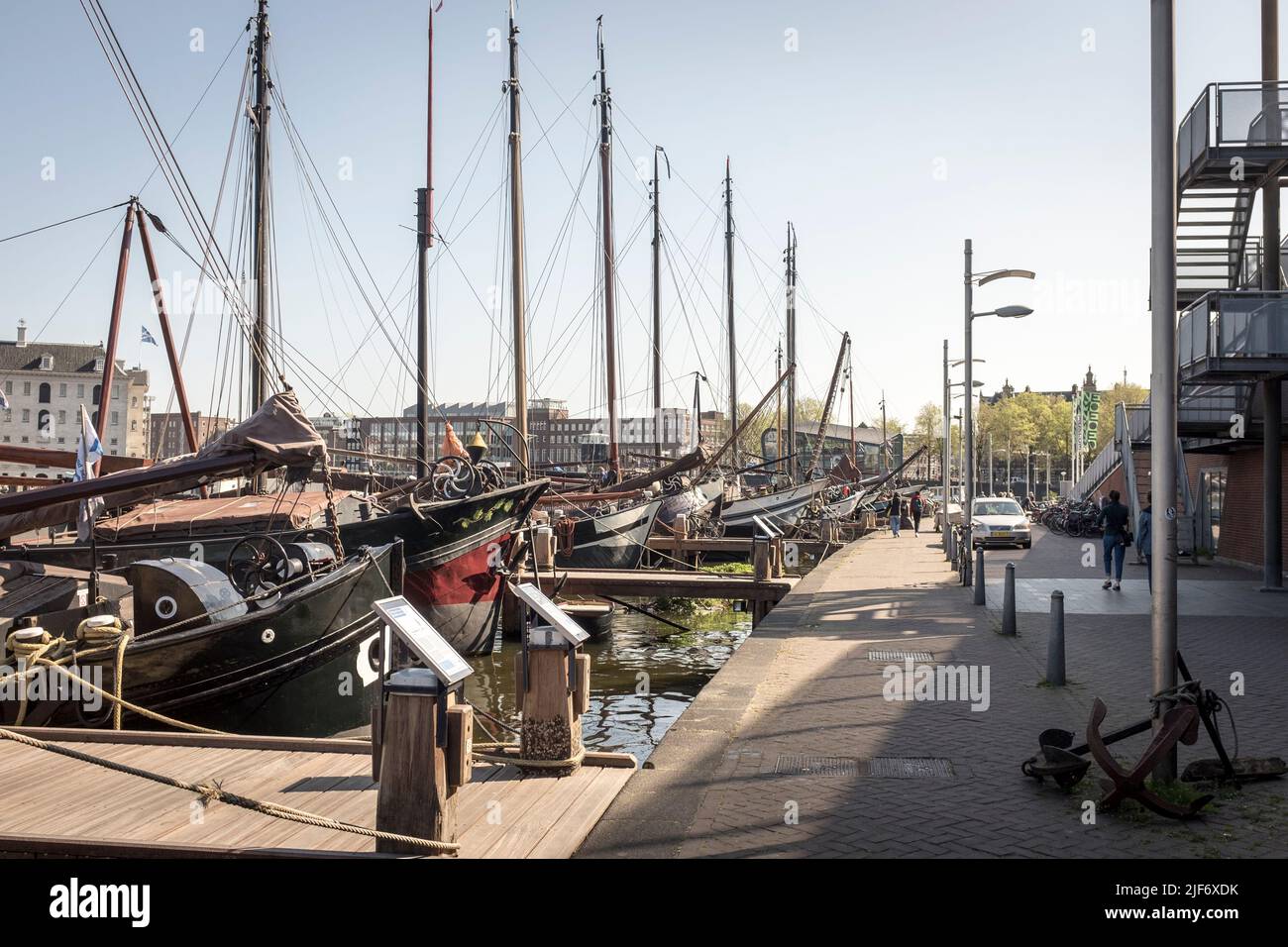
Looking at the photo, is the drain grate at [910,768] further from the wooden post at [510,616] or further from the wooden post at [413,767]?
the wooden post at [510,616]

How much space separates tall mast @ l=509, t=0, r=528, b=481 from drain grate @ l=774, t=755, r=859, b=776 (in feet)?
59.3

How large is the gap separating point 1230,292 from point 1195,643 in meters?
7.17

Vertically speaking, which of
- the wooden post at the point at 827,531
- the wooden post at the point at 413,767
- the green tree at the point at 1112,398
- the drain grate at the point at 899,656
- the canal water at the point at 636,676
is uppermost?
the green tree at the point at 1112,398

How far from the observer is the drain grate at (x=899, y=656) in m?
12.1

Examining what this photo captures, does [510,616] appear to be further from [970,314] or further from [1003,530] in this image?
[1003,530]

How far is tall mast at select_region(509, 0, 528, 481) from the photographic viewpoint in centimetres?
2672

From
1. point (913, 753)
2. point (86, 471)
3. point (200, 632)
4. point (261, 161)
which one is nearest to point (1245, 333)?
point (913, 753)

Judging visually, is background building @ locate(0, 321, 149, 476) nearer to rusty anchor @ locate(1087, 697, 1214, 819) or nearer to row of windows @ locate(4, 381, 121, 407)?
row of windows @ locate(4, 381, 121, 407)

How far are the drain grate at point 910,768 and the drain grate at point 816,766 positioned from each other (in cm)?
15

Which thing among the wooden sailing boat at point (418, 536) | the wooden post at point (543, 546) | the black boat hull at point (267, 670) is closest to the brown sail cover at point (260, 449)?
the black boat hull at point (267, 670)

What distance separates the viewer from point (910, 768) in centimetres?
743

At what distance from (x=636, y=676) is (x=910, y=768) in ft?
37.8
